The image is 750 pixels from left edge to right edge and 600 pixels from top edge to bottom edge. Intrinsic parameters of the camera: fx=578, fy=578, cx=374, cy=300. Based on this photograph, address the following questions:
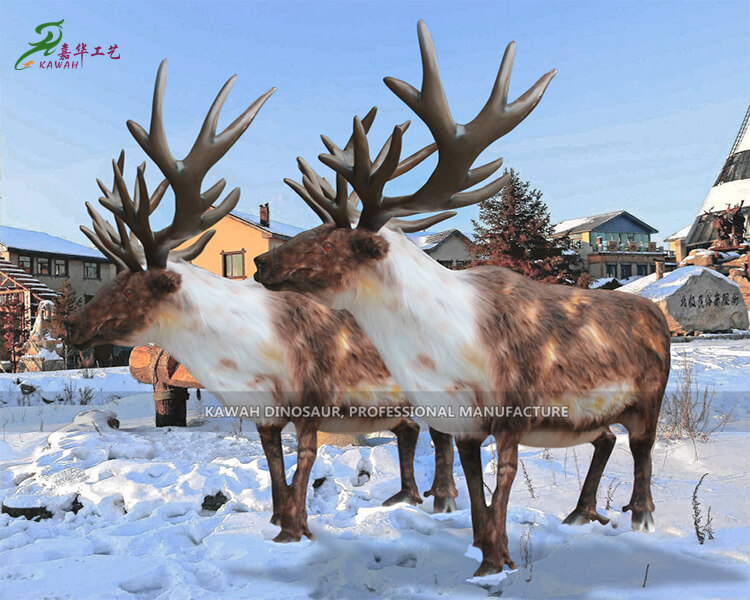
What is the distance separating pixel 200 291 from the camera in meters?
3.31

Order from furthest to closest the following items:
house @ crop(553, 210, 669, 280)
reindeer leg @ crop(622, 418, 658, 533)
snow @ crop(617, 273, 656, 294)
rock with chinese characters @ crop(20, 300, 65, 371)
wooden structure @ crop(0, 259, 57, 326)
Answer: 1. house @ crop(553, 210, 669, 280)
2. wooden structure @ crop(0, 259, 57, 326)
3. rock with chinese characters @ crop(20, 300, 65, 371)
4. snow @ crop(617, 273, 656, 294)
5. reindeer leg @ crop(622, 418, 658, 533)

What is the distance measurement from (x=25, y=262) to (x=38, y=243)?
2.22m

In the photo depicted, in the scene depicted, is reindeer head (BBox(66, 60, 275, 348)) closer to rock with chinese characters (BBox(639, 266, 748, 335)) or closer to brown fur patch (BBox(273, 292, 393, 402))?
brown fur patch (BBox(273, 292, 393, 402))

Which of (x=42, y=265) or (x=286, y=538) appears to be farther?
(x=42, y=265)

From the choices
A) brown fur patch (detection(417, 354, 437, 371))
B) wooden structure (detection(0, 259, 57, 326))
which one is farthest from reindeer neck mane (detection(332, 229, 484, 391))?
wooden structure (detection(0, 259, 57, 326))

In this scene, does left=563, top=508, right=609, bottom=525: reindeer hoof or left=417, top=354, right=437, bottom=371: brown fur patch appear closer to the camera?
left=417, top=354, right=437, bottom=371: brown fur patch

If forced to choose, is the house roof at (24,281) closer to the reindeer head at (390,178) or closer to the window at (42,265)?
the window at (42,265)

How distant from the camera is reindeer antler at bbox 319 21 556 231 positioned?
8.63ft

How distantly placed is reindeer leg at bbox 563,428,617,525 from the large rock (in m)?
9.90

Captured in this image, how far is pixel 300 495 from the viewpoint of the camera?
3.24 m

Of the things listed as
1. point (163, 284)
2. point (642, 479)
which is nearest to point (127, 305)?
point (163, 284)

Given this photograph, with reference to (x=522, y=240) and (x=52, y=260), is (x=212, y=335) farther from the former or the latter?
(x=52, y=260)

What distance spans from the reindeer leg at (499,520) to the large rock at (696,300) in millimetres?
10765

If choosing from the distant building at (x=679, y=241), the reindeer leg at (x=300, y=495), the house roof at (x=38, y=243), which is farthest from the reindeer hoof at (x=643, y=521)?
the distant building at (x=679, y=241)
